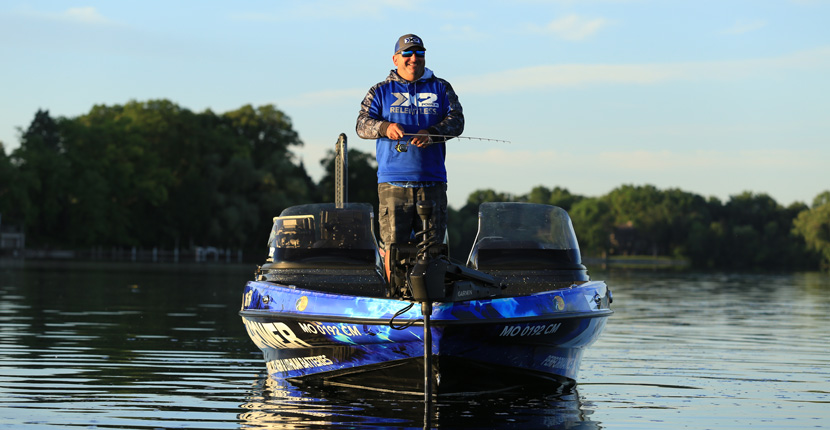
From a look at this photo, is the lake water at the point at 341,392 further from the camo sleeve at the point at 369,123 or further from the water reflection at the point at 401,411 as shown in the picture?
the camo sleeve at the point at 369,123

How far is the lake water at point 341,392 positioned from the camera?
30.9 feet

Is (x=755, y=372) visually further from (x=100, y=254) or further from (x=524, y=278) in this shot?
(x=100, y=254)

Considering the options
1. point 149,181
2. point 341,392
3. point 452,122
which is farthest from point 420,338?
point 149,181

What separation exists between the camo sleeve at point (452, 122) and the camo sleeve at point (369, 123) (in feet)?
1.43

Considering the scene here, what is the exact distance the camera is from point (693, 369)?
553 inches

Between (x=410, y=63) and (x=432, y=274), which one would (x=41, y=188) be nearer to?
(x=410, y=63)

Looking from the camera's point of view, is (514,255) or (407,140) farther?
(514,255)

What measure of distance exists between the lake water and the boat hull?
8.6 inches

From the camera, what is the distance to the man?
10125 millimetres

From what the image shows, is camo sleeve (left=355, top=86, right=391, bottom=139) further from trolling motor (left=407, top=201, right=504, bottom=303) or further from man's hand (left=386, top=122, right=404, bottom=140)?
trolling motor (left=407, top=201, right=504, bottom=303)

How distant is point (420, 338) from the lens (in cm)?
952

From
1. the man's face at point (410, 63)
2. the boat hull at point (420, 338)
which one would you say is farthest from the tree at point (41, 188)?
the man's face at point (410, 63)

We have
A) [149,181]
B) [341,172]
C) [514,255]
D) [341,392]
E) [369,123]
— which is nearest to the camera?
[369,123]

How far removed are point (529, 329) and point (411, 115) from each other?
81.8 inches
